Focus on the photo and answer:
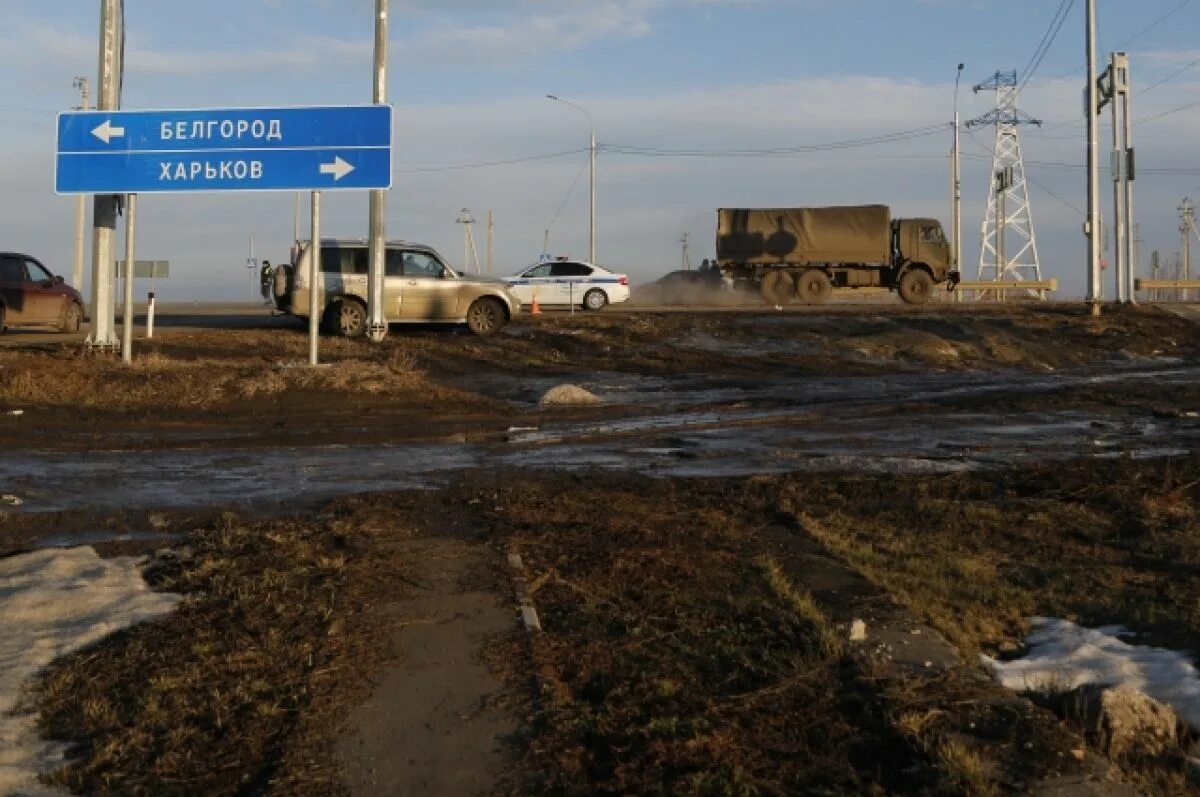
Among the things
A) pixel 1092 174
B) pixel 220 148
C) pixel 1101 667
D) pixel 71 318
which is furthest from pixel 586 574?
pixel 1092 174

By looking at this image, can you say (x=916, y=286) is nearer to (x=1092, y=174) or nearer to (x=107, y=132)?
(x=1092, y=174)

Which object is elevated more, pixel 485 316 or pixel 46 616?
pixel 485 316

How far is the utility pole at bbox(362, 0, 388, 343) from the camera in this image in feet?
71.6

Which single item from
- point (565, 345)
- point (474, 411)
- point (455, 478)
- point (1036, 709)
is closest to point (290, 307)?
point (565, 345)

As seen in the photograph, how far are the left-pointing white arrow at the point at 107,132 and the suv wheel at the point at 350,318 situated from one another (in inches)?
241

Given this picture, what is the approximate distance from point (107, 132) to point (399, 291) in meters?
7.31

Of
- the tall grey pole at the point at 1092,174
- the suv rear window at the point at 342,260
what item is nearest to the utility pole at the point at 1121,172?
the tall grey pole at the point at 1092,174

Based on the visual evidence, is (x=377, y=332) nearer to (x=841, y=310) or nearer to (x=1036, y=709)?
(x=841, y=310)

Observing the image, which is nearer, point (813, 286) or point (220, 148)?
point (220, 148)

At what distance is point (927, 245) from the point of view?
3866 cm

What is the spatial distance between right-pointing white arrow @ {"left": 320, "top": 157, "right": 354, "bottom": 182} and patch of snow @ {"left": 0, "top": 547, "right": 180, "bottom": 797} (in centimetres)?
1207

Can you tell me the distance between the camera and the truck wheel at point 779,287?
39.6 meters

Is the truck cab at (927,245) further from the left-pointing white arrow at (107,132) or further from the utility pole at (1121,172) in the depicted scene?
the left-pointing white arrow at (107,132)

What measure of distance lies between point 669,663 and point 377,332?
1808 centimetres
